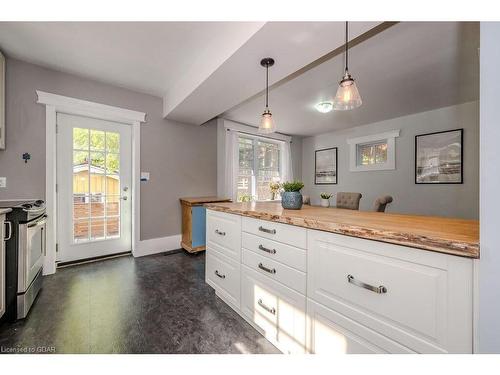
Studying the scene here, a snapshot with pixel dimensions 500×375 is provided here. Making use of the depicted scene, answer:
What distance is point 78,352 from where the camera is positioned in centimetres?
131

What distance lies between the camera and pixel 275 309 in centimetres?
136

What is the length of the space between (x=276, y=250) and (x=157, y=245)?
249cm

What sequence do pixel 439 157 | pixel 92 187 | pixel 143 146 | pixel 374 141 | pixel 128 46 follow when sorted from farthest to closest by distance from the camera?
pixel 374 141 < pixel 439 157 < pixel 143 146 < pixel 92 187 < pixel 128 46

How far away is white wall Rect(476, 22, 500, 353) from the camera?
64 centimetres

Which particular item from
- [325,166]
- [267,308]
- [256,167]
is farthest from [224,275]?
[325,166]

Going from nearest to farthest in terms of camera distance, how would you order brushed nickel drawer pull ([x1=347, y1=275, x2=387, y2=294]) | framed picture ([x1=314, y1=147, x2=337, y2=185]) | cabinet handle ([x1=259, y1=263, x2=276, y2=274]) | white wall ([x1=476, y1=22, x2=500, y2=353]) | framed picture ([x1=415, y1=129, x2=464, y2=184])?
white wall ([x1=476, y1=22, x2=500, y2=353]) → brushed nickel drawer pull ([x1=347, y1=275, x2=387, y2=294]) → cabinet handle ([x1=259, y1=263, x2=276, y2=274]) → framed picture ([x1=415, y1=129, x2=464, y2=184]) → framed picture ([x1=314, y1=147, x2=337, y2=185])

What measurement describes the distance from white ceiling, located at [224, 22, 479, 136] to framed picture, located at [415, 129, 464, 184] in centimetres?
48

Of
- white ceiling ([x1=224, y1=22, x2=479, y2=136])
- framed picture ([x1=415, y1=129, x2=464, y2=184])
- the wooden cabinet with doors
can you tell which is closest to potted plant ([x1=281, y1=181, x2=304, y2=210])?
white ceiling ([x1=224, y1=22, x2=479, y2=136])

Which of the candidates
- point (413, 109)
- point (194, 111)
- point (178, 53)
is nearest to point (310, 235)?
point (178, 53)

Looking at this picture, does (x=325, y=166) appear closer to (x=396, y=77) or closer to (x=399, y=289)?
(x=396, y=77)

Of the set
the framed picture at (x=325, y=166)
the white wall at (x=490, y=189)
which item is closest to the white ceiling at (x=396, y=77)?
the framed picture at (x=325, y=166)

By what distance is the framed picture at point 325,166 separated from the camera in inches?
194

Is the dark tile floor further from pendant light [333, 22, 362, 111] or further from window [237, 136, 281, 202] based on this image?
window [237, 136, 281, 202]

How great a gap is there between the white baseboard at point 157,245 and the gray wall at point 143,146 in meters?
0.08
